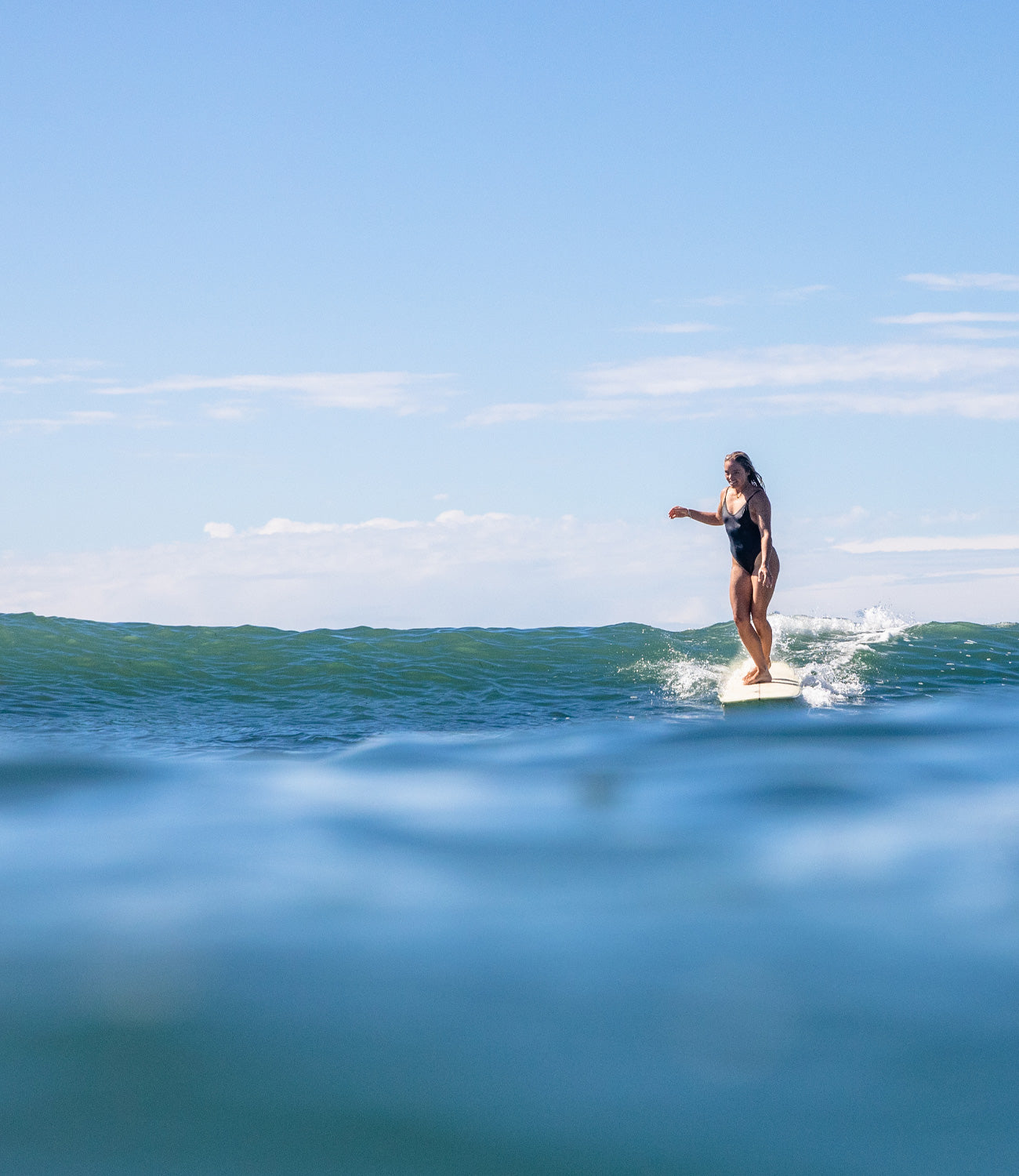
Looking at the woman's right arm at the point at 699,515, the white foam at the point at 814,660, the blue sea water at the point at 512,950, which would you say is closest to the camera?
the blue sea water at the point at 512,950

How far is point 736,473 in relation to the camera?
11.6 m

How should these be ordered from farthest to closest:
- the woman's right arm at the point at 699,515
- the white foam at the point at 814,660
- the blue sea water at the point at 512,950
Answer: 1. the white foam at the point at 814,660
2. the woman's right arm at the point at 699,515
3. the blue sea water at the point at 512,950

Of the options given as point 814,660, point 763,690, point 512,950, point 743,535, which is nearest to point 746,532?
point 743,535

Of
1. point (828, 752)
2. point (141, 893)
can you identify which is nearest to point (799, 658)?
point (828, 752)

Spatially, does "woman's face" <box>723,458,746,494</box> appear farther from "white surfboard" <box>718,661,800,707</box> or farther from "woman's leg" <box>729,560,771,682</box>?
"white surfboard" <box>718,661,800,707</box>

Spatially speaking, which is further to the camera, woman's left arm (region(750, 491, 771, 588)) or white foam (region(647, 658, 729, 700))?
white foam (region(647, 658, 729, 700))

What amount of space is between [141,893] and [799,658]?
12.3 m

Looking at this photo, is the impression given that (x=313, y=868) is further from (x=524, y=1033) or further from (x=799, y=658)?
(x=799, y=658)

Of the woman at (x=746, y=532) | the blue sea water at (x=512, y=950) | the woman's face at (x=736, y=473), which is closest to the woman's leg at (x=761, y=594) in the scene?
the woman at (x=746, y=532)

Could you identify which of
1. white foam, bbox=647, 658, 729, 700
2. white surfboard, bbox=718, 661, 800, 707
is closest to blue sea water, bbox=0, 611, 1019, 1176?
white surfboard, bbox=718, 661, 800, 707

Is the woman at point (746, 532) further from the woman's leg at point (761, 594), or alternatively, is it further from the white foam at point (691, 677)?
the white foam at point (691, 677)

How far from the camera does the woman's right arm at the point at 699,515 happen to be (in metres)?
11.4

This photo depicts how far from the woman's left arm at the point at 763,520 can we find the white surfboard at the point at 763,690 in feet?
5.53

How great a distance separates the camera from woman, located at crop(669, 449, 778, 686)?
457 inches
